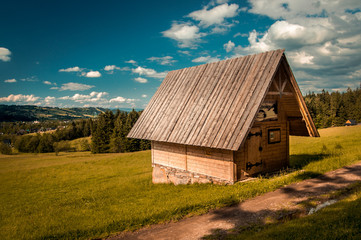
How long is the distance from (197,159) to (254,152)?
3.41 metres

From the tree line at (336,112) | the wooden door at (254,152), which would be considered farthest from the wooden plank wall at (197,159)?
the tree line at (336,112)

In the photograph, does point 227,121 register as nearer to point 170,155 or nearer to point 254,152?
point 254,152

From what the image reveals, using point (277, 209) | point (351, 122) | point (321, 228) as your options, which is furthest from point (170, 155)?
point (351, 122)

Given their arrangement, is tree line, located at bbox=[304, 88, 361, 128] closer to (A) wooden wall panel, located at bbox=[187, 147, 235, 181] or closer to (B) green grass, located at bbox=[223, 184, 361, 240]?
(A) wooden wall panel, located at bbox=[187, 147, 235, 181]

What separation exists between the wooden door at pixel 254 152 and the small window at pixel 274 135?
1024 millimetres

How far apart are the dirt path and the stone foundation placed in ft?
10.2

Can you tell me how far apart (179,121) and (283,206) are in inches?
315

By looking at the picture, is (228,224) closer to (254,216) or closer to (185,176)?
(254,216)

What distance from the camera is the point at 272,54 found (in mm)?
12773

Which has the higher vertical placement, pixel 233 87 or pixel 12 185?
pixel 233 87

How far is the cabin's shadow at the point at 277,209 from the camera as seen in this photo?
23.2 feet

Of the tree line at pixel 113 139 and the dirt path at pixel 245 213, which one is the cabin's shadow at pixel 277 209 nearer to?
the dirt path at pixel 245 213

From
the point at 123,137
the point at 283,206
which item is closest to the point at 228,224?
the point at 283,206

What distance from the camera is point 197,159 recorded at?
545 inches
